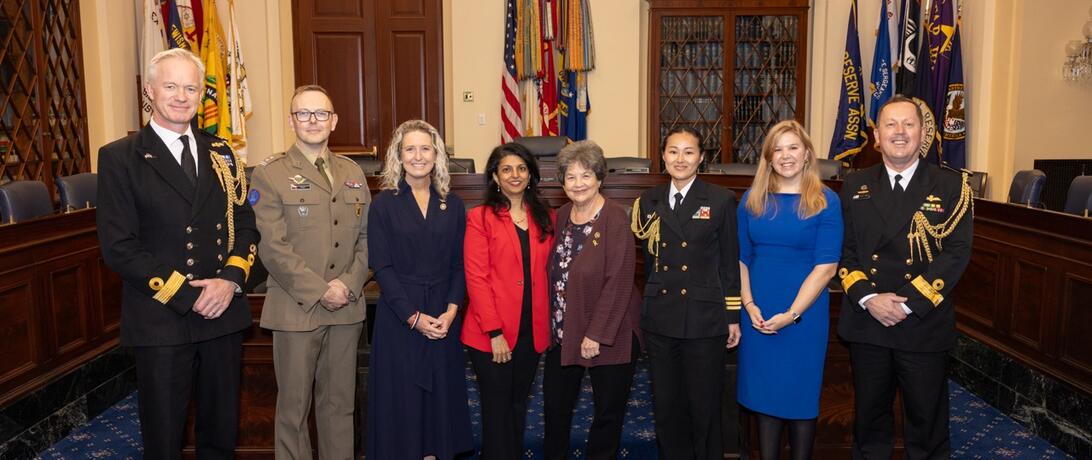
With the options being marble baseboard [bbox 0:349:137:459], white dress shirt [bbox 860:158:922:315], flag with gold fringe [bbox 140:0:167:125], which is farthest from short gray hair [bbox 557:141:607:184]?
flag with gold fringe [bbox 140:0:167:125]

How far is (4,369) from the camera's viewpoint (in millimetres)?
3158

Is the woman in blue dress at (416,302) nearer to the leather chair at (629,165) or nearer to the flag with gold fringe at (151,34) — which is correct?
the leather chair at (629,165)

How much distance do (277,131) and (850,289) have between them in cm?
611

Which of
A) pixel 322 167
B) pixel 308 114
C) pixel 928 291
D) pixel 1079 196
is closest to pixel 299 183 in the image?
pixel 322 167

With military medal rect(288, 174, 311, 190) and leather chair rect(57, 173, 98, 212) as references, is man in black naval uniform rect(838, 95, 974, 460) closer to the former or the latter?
military medal rect(288, 174, 311, 190)

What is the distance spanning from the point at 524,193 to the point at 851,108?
5129mm

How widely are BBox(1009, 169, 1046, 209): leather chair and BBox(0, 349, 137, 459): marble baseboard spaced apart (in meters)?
4.54

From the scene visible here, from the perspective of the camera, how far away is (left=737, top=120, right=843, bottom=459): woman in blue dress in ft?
7.93

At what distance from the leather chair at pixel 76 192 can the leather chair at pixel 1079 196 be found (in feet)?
15.3

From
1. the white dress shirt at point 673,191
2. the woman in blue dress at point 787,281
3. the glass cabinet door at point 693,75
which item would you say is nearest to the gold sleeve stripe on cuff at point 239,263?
the white dress shirt at point 673,191

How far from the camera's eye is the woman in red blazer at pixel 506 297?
2.56 m

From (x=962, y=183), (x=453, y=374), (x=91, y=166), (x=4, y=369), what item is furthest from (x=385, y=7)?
(x=962, y=183)

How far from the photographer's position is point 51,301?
11.4ft

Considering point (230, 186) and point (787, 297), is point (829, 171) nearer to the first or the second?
point (787, 297)
